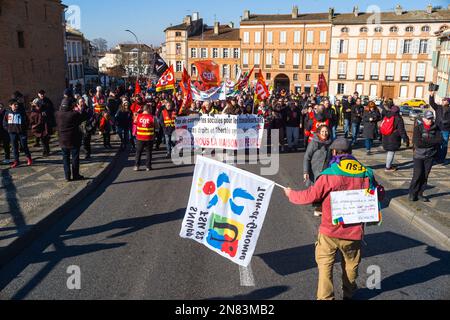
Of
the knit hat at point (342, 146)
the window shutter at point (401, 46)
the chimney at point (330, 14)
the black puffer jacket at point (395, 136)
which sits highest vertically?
the chimney at point (330, 14)

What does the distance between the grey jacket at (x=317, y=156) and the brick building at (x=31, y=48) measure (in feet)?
117

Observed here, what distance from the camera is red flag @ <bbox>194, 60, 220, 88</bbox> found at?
18062 mm

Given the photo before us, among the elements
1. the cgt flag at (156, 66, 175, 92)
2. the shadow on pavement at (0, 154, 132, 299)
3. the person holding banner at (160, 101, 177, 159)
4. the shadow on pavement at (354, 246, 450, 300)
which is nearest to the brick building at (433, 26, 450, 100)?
the cgt flag at (156, 66, 175, 92)

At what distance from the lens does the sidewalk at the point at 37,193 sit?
21.4 ft

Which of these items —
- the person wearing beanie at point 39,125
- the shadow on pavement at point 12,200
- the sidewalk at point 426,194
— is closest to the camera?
the shadow on pavement at point 12,200

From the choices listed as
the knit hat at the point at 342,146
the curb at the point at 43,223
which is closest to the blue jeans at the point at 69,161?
the curb at the point at 43,223

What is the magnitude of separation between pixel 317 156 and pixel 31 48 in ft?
129

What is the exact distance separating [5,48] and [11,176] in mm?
31322

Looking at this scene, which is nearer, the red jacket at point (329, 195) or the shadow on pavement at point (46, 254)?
the red jacket at point (329, 195)

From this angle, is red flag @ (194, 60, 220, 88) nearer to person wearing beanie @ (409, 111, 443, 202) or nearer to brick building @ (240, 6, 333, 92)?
person wearing beanie @ (409, 111, 443, 202)

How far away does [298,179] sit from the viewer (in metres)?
11.0

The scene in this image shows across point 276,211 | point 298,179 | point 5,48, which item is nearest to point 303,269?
point 276,211

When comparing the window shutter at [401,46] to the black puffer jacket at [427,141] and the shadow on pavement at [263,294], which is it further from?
the shadow on pavement at [263,294]
